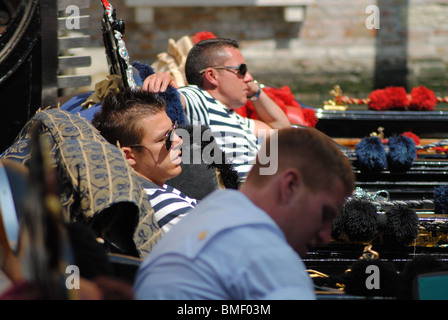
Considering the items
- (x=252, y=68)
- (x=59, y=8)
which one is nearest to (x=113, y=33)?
(x=59, y=8)

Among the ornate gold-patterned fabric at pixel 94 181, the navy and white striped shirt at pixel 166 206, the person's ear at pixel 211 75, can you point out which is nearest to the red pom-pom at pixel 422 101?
the person's ear at pixel 211 75

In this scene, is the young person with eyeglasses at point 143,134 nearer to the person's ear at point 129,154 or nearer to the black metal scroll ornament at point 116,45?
the person's ear at point 129,154

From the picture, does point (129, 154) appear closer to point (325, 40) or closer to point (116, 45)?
point (116, 45)

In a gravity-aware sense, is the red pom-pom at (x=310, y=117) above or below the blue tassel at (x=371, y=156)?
above

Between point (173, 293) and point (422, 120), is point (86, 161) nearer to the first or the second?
point (173, 293)

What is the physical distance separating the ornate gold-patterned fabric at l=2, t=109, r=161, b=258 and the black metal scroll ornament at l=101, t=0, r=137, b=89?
75cm

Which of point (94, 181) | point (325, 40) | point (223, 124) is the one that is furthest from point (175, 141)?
point (325, 40)

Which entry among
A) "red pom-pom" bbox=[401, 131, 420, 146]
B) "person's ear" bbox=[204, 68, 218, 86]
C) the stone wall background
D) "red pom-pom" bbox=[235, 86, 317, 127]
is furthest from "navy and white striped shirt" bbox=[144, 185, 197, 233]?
the stone wall background

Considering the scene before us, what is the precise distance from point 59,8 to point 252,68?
132 inches

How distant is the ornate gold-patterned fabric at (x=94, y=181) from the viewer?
4.68 ft

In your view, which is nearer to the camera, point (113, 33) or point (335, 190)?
point (335, 190)

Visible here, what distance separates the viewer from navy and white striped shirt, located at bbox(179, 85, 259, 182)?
2.56 metres

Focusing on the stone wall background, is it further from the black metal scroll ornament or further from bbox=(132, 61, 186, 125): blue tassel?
bbox=(132, 61, 186, 125): blue tassel

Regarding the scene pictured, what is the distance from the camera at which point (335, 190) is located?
3.37ft
